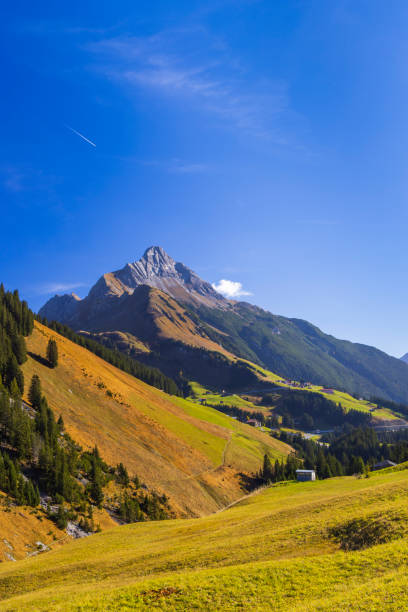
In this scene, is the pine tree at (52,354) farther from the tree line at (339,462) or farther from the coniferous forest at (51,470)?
the tree line at (339,462)

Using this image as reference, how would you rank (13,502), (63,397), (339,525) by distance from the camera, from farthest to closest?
(63,397) → (13,502) → (339,525)

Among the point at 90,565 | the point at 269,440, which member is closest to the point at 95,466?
the point at 90,565

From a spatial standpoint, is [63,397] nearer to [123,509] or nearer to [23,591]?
[123,509]

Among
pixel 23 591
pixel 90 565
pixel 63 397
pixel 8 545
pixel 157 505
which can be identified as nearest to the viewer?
pixel 23 591

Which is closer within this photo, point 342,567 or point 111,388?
point 342,567

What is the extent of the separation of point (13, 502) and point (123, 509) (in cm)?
2248

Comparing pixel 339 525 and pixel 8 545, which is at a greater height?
pixel 339 525

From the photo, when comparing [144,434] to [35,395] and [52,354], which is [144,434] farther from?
[35,395]

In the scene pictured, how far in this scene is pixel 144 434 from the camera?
102750 millimetres

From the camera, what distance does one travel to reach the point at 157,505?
75.5m

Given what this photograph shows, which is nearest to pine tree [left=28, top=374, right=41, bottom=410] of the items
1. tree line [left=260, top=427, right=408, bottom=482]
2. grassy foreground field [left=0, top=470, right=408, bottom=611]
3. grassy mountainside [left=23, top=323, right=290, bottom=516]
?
grassy mountainside [left=23, top=323, right=290, bottom=516]

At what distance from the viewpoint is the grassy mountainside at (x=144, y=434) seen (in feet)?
279

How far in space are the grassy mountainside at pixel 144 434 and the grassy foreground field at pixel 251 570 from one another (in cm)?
4653

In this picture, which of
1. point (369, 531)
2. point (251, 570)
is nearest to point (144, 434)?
point (251, 570)
